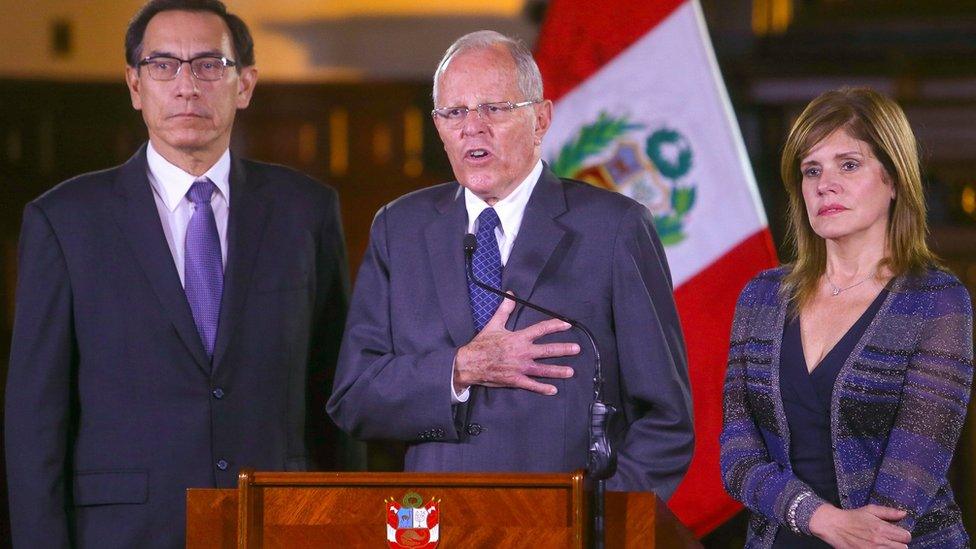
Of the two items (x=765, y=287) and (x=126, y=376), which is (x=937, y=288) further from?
(x=126, y=376)

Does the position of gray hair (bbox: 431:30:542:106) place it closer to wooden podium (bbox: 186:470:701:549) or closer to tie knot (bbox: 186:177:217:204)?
tie knot (bbox: 186:177:217:204)

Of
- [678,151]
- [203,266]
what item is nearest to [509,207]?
[203,266]

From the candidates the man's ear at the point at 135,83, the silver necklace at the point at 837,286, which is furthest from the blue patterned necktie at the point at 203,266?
the silver necklace at the point at 837,286

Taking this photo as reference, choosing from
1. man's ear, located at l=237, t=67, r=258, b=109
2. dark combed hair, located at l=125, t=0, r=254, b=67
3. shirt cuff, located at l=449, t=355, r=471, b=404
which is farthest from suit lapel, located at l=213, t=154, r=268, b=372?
shirt cuff, located at l=449, t=355, r=471, b=404

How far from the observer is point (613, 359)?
250 centimetres

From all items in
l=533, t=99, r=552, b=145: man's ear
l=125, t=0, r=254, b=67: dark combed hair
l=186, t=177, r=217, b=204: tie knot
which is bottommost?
l=186, t=177, r=217, b=204: tie knot

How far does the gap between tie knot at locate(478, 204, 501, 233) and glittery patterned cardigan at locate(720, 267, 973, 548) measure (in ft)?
1.94

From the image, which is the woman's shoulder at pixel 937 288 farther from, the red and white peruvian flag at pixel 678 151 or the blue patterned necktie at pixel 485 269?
the red and white peruvian flag at pixel 678 151

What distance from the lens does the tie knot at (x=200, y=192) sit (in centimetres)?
276

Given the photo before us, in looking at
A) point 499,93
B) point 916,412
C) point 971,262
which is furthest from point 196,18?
point 971,262

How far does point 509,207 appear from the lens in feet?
8.57

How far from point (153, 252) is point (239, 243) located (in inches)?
6.7

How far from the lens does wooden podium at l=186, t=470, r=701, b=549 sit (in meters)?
1.94

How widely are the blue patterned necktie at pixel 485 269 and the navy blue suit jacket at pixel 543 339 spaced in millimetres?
23
